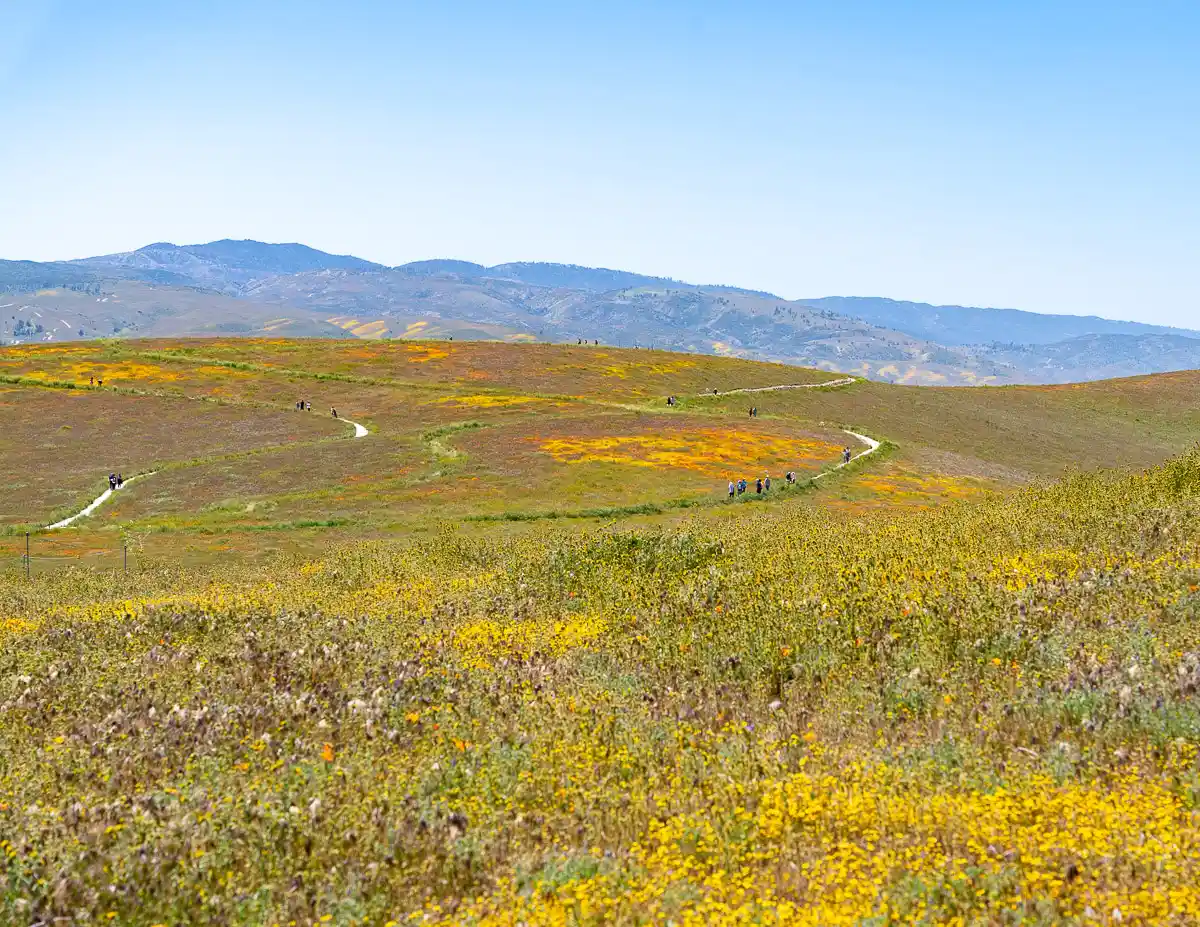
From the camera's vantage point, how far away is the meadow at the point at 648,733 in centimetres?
793

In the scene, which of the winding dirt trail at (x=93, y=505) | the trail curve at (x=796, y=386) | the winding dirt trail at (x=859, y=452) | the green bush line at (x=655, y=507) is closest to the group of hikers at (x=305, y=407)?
the winding dirt trail at (x=93, y=505)

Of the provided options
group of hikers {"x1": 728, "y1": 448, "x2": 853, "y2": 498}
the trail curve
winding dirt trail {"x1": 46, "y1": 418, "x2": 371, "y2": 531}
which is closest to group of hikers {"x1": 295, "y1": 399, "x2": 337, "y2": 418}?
winding dirt trail {"x1": 46, "y1": 418, "x2": 371, "y2": 531}

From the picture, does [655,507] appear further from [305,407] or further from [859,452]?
[305,407]

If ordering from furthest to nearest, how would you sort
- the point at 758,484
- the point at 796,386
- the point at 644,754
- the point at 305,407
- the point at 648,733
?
the point at 796,386, the point at 305,407, the point at 758,484, the point at 648,733, the point at 644,754

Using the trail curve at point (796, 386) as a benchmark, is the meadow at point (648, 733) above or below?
below

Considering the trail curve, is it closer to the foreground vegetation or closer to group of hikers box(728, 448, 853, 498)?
group of hikers box(728, 448, 853, 498)

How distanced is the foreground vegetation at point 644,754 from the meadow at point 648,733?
0.05 m

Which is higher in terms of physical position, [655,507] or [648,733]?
[648,733]

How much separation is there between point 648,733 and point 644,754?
62cm

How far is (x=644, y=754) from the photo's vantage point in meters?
10.6

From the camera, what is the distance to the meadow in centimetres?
793

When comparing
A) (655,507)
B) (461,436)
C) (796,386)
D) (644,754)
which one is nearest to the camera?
(644,754)

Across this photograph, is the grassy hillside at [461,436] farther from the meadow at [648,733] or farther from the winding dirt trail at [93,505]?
the meadow at [648,733]

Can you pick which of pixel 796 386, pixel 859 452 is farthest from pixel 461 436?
pixel 796 386
